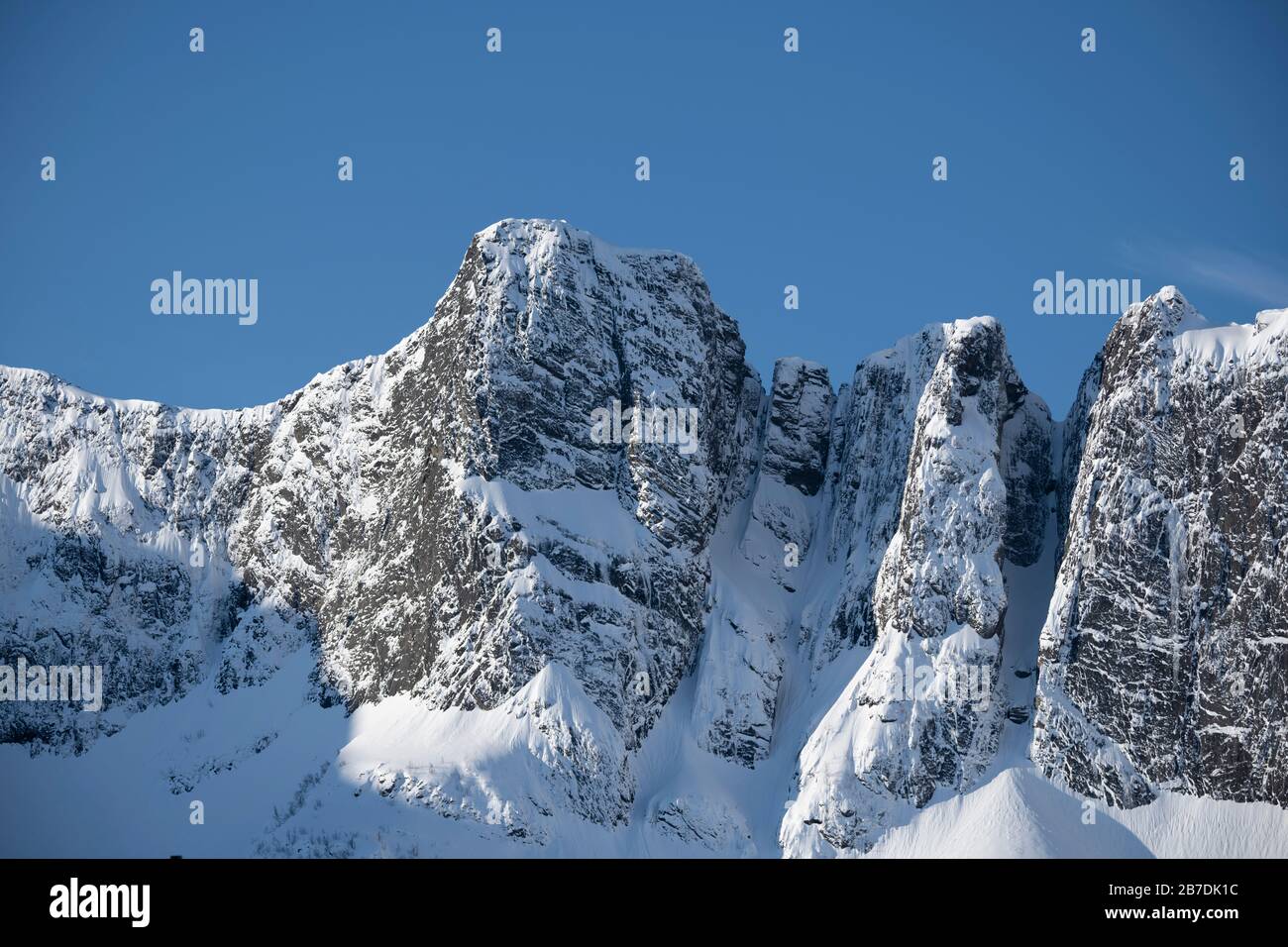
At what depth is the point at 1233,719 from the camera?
629 feet

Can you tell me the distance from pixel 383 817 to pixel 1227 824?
76.2 metres

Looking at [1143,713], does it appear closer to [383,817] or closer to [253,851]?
[383,817]

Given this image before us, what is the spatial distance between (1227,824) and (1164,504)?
30.1 meters
